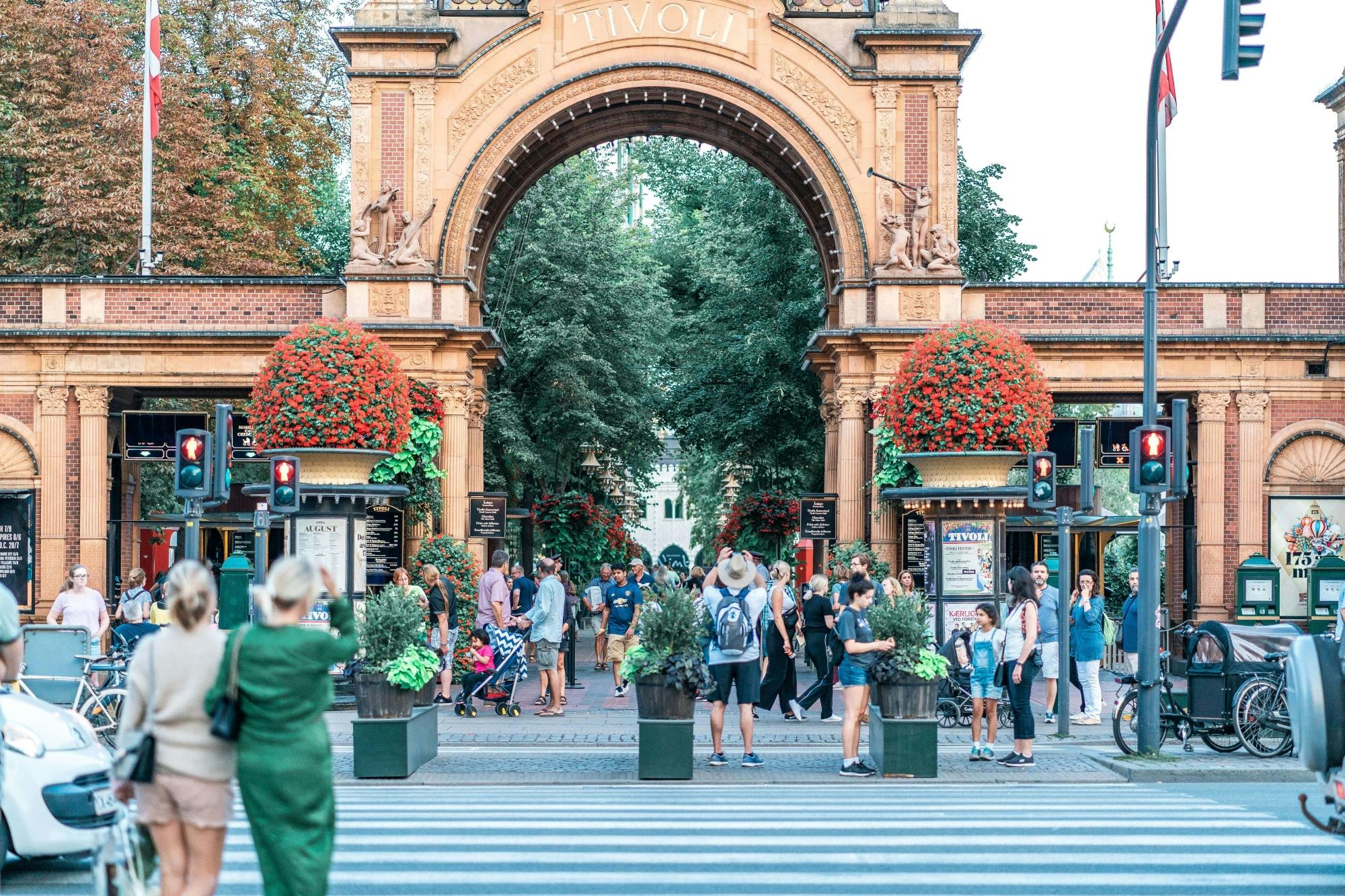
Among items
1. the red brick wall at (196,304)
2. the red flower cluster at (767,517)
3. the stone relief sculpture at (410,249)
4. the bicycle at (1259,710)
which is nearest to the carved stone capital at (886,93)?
the stone relief sculpture at (410,249)

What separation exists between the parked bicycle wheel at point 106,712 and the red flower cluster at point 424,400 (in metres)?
12.4

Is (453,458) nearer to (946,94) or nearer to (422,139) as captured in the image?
(422,139)

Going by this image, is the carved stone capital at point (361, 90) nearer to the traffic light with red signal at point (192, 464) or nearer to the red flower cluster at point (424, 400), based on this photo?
the red flower cluster at point (424, 400)

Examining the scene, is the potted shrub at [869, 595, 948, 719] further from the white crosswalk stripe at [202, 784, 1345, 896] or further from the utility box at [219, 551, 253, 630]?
the utility box at [219, 551, 253, 630]

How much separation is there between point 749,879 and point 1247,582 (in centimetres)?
1930

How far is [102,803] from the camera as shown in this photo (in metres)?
9.88

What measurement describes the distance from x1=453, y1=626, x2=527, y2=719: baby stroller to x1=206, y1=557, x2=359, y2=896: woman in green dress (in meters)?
13.6

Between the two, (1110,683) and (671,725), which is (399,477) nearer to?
(1110,683)

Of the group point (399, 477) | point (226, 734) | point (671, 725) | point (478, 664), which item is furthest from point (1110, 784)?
point (399, 477)

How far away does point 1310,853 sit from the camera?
1059 centimetres

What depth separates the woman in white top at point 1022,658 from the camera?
16.1 metres

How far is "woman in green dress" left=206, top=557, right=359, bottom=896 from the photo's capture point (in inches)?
284

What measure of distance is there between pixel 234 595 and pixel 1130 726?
42.8ft

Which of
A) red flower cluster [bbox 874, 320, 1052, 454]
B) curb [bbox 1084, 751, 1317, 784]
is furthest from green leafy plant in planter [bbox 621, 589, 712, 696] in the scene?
red flower cluster [bbox 874, 320, 1052, 454]
